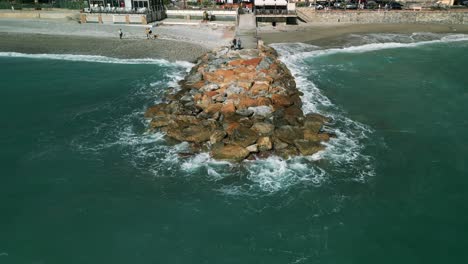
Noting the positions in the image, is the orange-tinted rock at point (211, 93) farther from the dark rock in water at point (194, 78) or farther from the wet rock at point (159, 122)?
the wet rock at point (159, 122)

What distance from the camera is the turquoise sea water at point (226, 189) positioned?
70.3 feet

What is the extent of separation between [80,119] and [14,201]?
13337 millimetres

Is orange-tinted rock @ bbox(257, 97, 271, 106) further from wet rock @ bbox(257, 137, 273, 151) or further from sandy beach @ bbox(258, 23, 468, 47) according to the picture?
sandy beach @ bbox(258, 23, 468, 47)

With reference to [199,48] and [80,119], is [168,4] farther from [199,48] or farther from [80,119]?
[80,119]

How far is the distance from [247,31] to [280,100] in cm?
3136

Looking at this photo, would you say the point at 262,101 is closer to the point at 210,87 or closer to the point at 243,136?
the point at 210,87

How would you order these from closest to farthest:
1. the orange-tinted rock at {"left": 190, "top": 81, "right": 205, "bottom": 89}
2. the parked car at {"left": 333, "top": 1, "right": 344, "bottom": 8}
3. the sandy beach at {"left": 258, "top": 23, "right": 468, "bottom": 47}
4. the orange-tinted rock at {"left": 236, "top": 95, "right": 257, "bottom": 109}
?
1. the orange-tinted rock at {"left": 236, "top": 95, "right": 257, "bottom": 109}
2. the orange-tinted rock at {"left": 190, "top": 81, "right": 205, "bottom": 89}
3. the sandy beach at {"left": 258, "top": 23, "right": 468, "bottom": 47}
4. the parked car at {"left": 333, "top": 1, "right": 344, "bottom": 8}

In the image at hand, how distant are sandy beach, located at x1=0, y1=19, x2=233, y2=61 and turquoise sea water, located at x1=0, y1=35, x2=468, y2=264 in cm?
1758

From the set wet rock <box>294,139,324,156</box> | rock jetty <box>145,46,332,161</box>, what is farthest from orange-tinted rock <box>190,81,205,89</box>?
wet rock <box>294,139,324,156</box>

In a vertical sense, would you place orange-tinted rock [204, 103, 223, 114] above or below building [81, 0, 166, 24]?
below

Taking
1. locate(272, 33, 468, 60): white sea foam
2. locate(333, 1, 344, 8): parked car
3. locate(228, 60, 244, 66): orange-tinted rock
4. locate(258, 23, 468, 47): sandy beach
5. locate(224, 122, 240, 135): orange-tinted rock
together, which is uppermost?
locate(333, 1, 344, 8): parked car

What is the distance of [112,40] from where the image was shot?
213ft

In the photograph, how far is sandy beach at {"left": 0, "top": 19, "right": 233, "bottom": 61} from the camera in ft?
196

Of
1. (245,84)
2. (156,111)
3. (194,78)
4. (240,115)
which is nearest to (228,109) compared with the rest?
(240,115)
